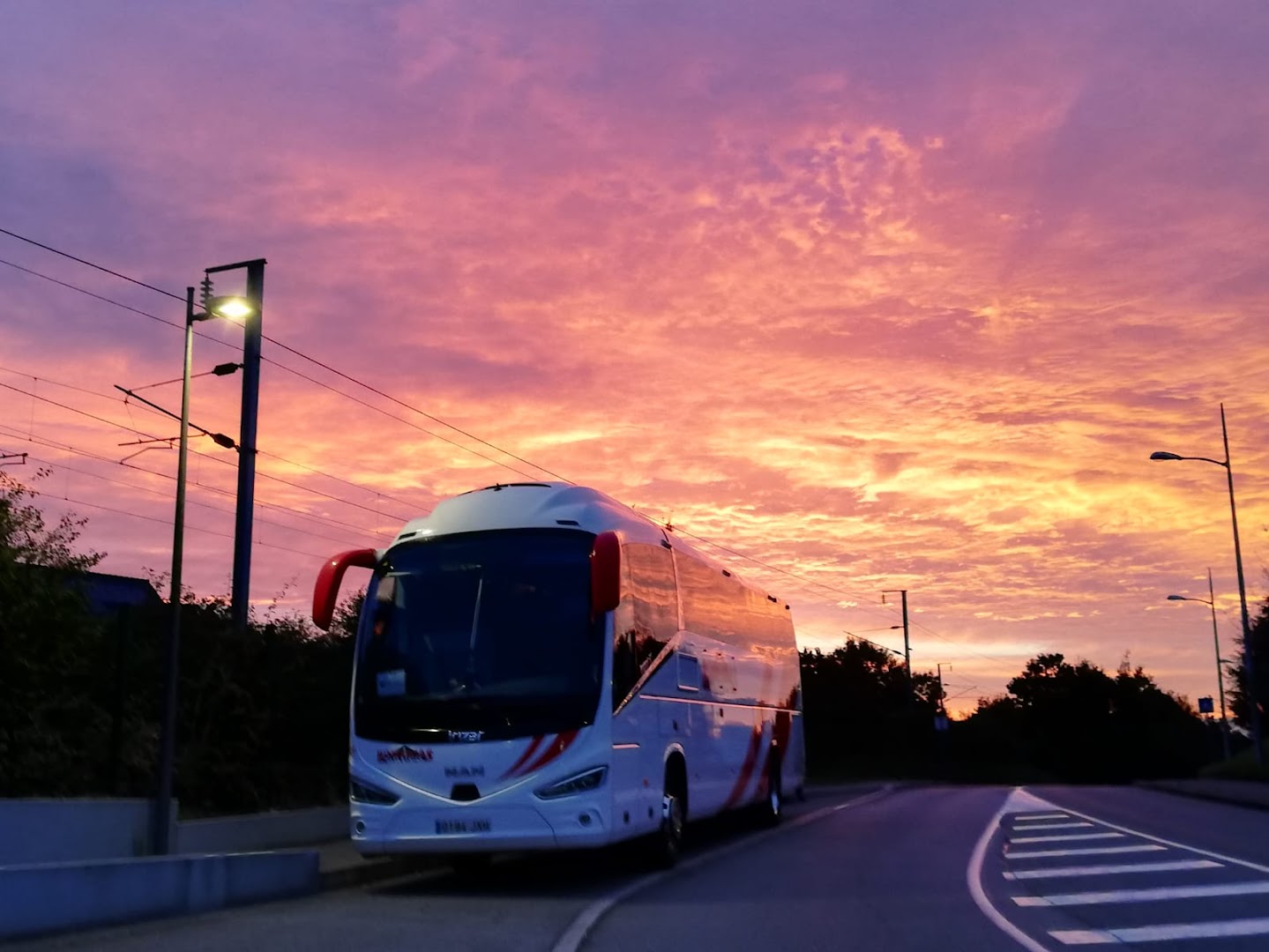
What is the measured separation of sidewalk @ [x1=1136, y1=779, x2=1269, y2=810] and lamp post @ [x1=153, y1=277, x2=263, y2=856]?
22.4m

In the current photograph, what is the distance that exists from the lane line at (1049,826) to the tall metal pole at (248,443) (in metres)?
13.5

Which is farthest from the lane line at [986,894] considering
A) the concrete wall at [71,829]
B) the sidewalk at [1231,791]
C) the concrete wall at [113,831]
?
the sidewalk at [1231,791]

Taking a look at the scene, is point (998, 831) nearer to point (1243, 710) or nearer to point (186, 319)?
point (186, 319)

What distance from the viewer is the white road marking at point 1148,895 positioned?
11.8 metres

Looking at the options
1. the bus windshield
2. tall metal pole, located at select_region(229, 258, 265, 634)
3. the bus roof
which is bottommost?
the bus windshield

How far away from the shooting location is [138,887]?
1085 centimetres

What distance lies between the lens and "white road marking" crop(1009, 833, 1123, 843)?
18484mm

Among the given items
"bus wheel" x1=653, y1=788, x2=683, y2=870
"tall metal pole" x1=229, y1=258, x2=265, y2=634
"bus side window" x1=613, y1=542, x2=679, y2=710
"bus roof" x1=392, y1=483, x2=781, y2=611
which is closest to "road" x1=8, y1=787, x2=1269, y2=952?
"bus wheel" x1=653, y1=788, x2=683, y2=870

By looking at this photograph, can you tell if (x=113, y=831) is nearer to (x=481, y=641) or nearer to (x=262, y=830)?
(x=262, y=830)

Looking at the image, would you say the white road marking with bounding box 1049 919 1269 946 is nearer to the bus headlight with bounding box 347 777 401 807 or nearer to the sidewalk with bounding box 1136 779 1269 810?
the bus headlight with bounding box 347 777 401 807

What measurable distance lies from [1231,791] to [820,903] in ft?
86.9

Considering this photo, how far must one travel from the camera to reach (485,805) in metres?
12.8

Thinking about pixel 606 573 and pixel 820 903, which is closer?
pixel 820 903

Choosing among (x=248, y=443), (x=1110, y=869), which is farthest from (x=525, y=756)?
(x=248, y=443)
